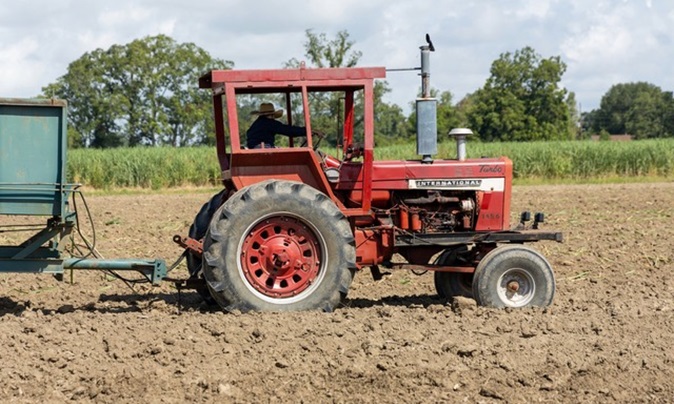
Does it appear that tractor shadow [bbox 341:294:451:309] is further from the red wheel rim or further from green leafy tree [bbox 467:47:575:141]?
green leafy tree [bbox 467:47:575:141]

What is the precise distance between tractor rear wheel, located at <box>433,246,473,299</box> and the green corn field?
62.7ft

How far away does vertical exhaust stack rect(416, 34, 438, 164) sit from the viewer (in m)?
7.99

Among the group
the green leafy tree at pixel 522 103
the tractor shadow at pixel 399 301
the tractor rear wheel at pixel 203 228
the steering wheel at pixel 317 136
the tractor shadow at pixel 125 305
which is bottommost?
the tractor shadow at pixel 399 301

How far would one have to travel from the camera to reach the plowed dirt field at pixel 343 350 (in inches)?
239

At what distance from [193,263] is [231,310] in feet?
4.17

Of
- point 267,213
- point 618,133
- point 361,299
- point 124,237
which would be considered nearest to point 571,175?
point 124,237

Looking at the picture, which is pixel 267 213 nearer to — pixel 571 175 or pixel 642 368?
pixel 642 368

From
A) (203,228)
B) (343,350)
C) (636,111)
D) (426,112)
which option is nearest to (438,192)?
(426,112)

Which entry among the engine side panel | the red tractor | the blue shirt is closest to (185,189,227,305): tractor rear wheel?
the red tractor

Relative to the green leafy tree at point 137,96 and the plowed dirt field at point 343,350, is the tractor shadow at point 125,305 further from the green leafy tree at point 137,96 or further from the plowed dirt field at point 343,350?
the green leafy tree at point 137,96

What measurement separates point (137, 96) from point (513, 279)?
154ft

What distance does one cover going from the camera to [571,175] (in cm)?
2967

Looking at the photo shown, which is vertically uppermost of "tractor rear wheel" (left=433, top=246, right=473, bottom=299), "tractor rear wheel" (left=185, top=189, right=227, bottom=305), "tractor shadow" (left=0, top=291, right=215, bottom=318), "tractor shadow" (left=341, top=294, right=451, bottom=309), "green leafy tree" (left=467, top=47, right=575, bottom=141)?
"green leafy tree" (left=467, top=47, right=575, bottom=141)

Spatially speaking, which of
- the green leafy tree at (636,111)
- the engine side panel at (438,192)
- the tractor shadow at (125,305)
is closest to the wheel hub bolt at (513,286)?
the engine side panel at (438,192)
